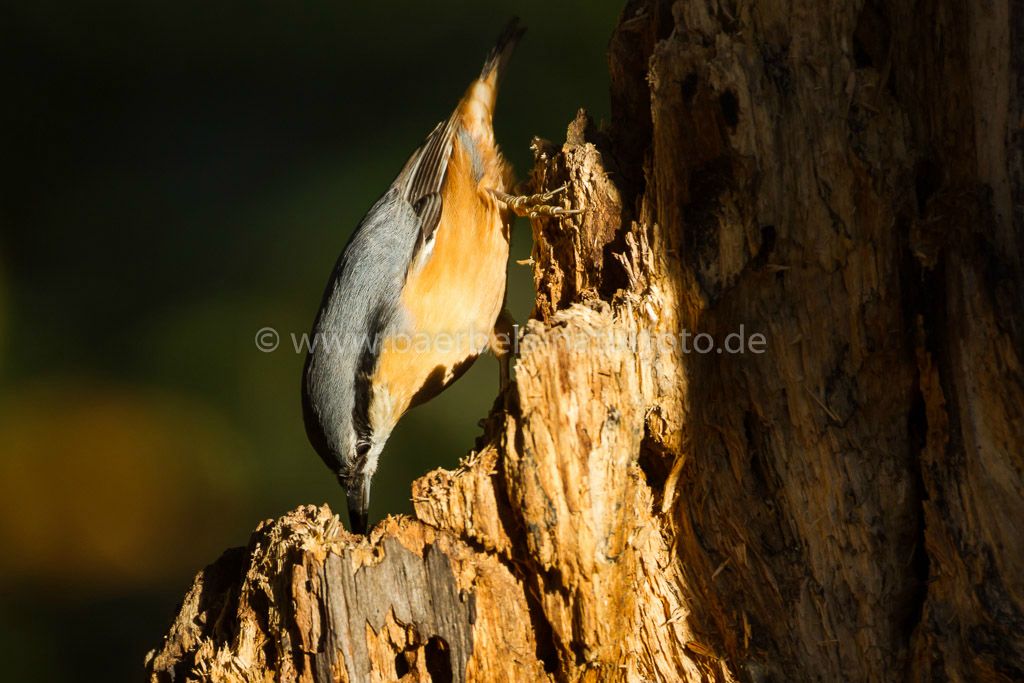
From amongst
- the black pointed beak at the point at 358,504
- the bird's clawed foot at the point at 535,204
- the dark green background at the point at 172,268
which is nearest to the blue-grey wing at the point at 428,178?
the bird's clawed foot at the point at 535,204

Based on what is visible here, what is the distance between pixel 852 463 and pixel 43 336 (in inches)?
118

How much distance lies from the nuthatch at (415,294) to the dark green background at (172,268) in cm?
44

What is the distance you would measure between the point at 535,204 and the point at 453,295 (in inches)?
20.5

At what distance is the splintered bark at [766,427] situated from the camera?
1557mm

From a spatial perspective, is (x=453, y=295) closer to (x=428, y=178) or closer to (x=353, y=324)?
(x=353, y=324)

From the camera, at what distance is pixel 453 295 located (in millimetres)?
2652

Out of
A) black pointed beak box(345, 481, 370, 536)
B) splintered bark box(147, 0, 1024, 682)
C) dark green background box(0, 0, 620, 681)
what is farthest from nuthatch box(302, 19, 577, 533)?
splintered bark box(147, 0, 1024, 682)

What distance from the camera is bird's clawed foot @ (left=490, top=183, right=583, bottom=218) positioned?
207cm

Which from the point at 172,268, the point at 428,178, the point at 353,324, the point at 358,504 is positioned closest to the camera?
the point at 358,504

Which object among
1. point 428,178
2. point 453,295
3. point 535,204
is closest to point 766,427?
point 535,204

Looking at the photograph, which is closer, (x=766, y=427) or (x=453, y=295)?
(x=766, y=427)

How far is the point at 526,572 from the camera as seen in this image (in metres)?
1.69

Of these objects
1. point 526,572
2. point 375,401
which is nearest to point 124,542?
point 375,401

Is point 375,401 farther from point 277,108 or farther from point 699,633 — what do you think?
point 277,108
